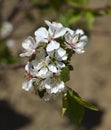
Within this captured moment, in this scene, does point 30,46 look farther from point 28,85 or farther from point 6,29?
point 6,29

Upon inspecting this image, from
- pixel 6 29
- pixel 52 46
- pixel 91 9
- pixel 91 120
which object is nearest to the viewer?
pixel 52 46

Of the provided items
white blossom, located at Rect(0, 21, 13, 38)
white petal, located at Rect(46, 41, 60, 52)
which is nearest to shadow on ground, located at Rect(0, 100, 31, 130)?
white blossom, located at Rect(0, 21, 13, 38)

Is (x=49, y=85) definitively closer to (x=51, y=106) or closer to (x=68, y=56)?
(x=68, y=56)

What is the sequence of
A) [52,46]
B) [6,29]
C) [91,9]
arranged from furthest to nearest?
[6,29] < [91,9] < [52,46]

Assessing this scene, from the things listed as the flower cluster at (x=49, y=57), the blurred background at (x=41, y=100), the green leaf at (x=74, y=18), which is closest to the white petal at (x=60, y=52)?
the flower cluster at (x=49, y=57)

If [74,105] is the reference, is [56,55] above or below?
above

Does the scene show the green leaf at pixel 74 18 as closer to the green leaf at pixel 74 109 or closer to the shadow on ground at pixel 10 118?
the green leaf at pixel 74 109

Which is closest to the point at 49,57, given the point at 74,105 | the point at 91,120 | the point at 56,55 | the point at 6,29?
the point at 56,55

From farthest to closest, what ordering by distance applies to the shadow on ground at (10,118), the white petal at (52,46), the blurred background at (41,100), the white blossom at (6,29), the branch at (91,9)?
1. the shadow on ground at (10,118)
2. the blurred background at (41,100)
3. the white blossom at (6,29)
4. the branch at (91,9)
5. the white petal at (52,46)
